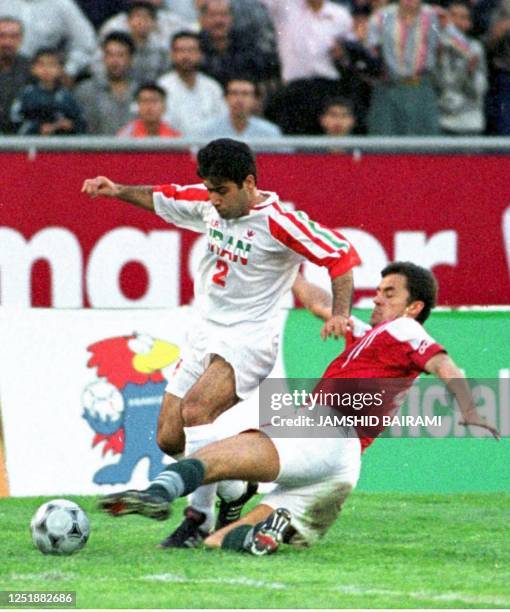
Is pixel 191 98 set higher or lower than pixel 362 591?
higher

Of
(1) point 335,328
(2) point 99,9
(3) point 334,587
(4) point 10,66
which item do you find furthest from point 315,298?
(2) point 99,9

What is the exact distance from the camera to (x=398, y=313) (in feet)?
26.1

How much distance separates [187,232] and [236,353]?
14.6 ft

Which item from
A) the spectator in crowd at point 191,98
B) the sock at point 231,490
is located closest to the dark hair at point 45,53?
the spectator in crowd at point 191,98

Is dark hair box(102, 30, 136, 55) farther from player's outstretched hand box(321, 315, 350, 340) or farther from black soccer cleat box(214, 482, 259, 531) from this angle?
player's outstretched hand box(321, 315, 350, 340)

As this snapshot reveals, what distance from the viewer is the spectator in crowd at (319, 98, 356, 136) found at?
13.3 m

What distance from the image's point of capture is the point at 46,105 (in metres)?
12.9

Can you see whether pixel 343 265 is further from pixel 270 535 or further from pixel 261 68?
pixel 261 68

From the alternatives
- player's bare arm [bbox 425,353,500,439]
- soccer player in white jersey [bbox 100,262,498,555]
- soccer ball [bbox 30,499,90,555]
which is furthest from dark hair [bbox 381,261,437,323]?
soccer ball [bbox 30,499,90,555]

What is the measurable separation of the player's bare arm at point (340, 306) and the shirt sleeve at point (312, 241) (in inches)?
1.7

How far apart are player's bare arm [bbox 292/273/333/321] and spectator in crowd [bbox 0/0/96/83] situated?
5643 millimetres

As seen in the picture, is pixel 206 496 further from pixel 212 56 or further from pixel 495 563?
pixel 212 56

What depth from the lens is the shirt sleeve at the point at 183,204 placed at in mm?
8461

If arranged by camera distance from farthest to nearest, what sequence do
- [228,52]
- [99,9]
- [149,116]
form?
[99,9], [228,52], [149,116]
